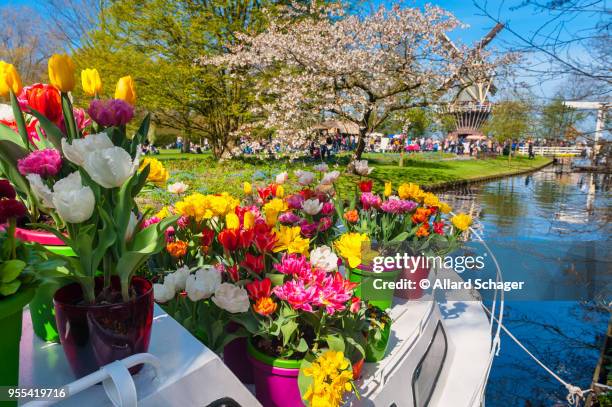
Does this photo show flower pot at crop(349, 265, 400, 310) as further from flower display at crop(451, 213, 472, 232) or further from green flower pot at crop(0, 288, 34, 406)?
green flower pot at crop(0, 288, 34, 406)

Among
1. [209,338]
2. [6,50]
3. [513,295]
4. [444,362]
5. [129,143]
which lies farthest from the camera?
[6,50]

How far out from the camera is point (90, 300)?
36.5 inches

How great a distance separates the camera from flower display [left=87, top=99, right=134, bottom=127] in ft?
3.17

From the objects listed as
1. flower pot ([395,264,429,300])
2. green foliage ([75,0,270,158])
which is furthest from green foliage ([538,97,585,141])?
green foliage ([75,0,270,158])

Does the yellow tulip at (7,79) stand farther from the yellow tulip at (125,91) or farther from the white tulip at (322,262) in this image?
the white tulip at (322,262)

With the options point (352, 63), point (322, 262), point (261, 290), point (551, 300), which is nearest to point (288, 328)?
point (261, 290)

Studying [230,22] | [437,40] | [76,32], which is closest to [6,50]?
[76,32]

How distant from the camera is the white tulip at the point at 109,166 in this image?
32.1 inches

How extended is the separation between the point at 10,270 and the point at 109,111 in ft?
1.40

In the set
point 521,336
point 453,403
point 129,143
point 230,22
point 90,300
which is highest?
point 230,22

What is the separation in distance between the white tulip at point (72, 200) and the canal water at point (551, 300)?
271 centimetres

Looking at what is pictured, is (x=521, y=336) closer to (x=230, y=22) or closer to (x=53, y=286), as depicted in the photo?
(x=53, y=286)

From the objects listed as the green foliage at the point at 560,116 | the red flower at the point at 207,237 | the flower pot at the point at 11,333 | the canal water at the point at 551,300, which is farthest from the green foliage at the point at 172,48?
the flower pot at the point at 11,333

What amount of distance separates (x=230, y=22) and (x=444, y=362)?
45.9 feet
